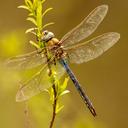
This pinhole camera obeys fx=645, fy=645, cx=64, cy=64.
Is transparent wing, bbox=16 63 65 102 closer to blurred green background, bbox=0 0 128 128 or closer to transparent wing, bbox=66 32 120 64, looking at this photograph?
transparent wing, bbox=66 32 120 64

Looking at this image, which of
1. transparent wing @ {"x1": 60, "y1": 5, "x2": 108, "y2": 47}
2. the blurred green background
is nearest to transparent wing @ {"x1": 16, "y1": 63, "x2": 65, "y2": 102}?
transparent wing @ {"x1": 60, "y1": 5, "x2": 108, "y2": 47}

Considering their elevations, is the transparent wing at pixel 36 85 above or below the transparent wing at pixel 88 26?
below

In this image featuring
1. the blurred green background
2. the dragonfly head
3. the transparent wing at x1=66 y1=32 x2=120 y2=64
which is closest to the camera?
the dragonfly head

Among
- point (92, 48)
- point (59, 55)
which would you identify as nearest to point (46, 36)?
point (59, 55)

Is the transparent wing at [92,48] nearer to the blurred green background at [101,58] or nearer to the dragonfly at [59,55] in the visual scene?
the dragonfly at [59,55]

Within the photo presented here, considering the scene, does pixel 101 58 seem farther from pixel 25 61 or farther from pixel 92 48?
pixel 25 61

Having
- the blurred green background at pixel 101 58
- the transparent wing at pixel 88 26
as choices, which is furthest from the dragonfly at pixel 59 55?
the blurred green background at pixel 101 58
